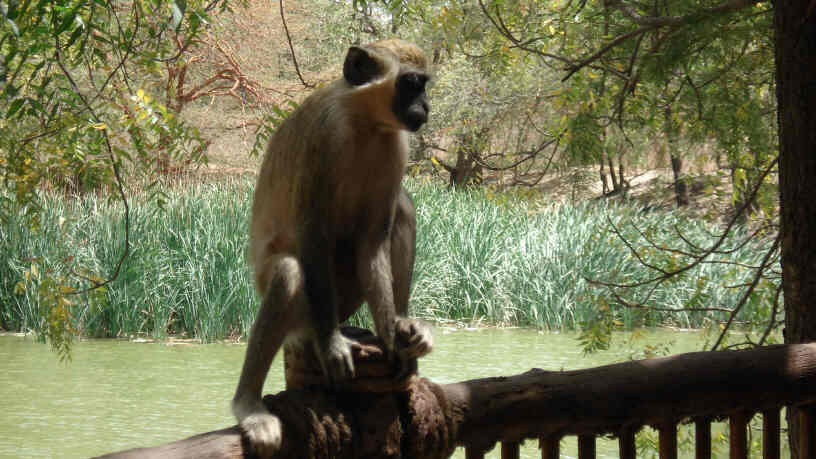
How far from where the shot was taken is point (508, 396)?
5.24ft

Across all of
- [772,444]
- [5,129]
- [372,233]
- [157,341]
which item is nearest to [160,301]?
[157,341]

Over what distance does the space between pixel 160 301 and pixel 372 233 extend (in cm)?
712

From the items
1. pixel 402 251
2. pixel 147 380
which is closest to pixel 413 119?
pixel 402 251

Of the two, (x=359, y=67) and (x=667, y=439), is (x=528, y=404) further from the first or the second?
(x=359, y=67)

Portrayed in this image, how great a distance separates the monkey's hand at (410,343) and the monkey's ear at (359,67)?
78cm

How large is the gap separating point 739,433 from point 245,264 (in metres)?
7.09

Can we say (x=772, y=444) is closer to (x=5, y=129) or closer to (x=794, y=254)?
(x=794, y=254)

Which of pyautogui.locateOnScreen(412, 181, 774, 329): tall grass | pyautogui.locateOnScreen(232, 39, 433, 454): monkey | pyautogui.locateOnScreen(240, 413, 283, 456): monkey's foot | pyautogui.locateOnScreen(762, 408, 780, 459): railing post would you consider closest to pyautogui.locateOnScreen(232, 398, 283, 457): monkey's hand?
pyautogui.locateOnScreen(240, 413, 283, 456): monkey's foot

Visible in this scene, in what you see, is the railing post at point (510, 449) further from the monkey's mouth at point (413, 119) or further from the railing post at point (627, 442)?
the monkey's mouth at point (413, 119)

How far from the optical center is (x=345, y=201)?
2.28m

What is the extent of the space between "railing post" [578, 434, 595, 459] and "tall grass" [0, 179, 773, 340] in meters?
6.08

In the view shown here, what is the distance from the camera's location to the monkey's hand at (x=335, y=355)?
4.99 ft

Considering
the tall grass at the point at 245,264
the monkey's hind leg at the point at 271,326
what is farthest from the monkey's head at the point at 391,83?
the tall grass at the point at 245,264

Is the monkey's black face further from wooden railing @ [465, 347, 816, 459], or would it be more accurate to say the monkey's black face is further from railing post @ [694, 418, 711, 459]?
railing post @ [694, 418, 711, 459]
